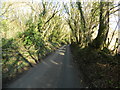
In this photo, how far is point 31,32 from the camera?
12789 mm

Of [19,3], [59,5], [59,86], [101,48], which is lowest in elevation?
[59,86]

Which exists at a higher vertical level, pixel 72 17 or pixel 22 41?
pixel 72 17

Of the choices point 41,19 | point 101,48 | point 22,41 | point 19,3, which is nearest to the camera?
point 101,48

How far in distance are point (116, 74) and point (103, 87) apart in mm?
1211

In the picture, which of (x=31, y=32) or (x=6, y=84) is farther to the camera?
(x=31, y=32)

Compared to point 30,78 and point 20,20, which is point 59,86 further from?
point 20,20

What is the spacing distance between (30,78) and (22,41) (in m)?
7.03

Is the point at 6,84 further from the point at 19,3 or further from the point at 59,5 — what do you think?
the point at 59,5

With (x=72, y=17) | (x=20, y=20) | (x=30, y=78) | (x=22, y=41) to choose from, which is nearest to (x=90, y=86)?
(x=30, y=78)

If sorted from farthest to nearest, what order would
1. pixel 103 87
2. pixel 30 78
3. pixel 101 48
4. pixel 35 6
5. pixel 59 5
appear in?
pixel 59 5 < pixel 35 6 < pixel 101 48 < pixel 30 78 < pixel 103 87

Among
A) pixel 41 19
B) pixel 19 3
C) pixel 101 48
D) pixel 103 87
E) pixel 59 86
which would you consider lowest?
pixel 59 86

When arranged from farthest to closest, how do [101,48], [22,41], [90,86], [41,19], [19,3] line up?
[41,19], [19,3], [22,41], [101,48], [90,86]

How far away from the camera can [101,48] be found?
9.59 meters

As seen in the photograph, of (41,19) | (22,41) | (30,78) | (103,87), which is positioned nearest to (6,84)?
(30,78)
